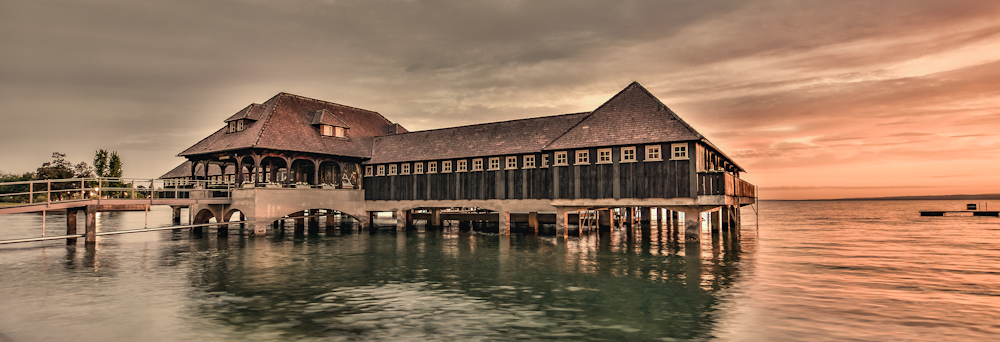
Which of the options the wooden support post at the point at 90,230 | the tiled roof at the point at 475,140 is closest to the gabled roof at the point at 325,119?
the tiled roof at the point at 475,140

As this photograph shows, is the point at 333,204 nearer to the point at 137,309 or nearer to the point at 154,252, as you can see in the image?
the point at 154,252

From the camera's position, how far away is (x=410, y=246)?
28984 millimetres

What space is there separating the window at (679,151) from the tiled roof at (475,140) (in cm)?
792

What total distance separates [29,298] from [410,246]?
16.3 meters

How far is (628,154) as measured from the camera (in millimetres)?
28781

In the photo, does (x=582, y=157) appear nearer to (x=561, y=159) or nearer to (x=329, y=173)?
(x=561, y=159)

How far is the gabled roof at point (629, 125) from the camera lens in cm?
2767

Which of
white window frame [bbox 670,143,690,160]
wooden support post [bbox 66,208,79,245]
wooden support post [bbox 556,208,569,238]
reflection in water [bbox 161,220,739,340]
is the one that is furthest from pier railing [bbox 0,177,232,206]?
white window frame [bbox 670,143,690,160]

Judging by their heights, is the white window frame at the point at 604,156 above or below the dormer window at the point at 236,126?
below

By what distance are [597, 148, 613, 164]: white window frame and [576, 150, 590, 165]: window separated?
26.8 inches

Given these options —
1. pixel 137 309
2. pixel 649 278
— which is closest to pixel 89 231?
pixel 137 309

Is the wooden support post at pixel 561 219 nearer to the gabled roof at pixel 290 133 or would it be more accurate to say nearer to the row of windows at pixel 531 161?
the row of windows at pixel 531 161

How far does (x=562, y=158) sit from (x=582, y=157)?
50.9 inches

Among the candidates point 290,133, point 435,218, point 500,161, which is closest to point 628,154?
point 500,161
